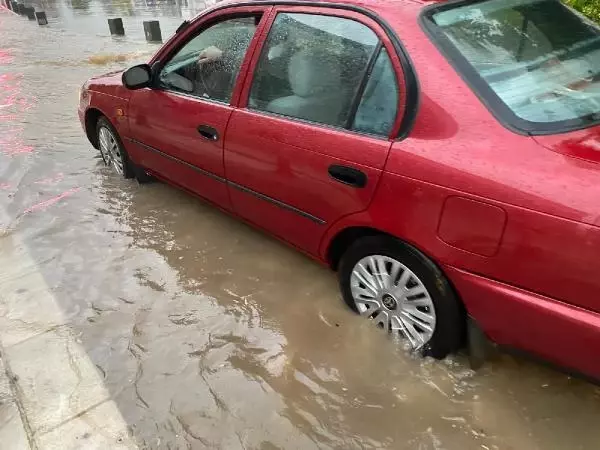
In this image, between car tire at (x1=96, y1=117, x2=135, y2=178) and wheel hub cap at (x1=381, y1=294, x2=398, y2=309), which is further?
car tire at (x1=96, y1=117, x2=135, y2=178)

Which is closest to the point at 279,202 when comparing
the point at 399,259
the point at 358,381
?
the point at 399,259

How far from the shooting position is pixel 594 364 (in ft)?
6.48

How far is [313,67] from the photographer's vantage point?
283cm

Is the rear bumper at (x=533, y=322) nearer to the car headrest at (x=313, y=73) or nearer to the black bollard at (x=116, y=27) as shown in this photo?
the car headrest at (x=313, y=73)

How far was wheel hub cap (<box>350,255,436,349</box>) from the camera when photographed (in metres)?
2.51

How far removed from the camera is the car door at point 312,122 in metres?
2.48

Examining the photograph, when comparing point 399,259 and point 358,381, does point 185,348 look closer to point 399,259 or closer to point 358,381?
point 358,381

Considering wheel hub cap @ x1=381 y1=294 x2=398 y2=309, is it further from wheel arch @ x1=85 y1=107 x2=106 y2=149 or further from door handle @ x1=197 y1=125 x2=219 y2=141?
wheel arch @ x1=85 y1=107 x2=106 y2=149

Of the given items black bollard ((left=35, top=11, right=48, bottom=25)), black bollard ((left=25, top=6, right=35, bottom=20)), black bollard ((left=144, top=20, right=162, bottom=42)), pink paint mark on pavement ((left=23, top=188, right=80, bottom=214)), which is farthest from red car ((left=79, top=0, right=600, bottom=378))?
black bollard ((left=25, top=6, right=35, bottom=20))

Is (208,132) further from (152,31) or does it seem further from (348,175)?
(152,31)

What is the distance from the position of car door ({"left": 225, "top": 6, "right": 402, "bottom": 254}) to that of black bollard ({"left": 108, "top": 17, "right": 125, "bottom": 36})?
11883 millimetres

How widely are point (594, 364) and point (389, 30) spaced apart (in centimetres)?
161

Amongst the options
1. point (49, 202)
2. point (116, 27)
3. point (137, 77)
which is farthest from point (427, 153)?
point (116, 27)

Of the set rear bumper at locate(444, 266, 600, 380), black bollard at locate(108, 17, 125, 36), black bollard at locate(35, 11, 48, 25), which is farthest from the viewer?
black bollard at locate(35, 11, 48, 25)
